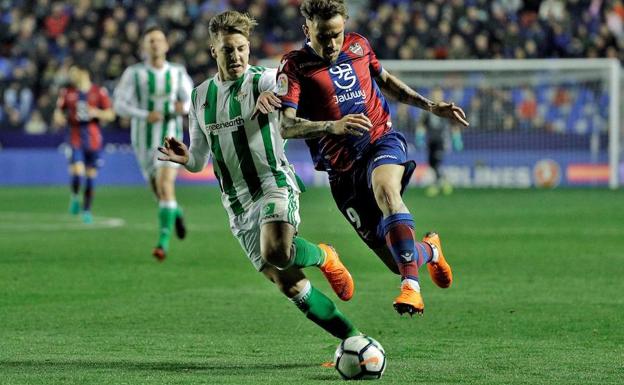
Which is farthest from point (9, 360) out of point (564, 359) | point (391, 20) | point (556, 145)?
point (391, 20)

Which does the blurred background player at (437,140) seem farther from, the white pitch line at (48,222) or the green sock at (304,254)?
the green sock at (304,254)

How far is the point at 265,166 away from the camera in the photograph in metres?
7.58

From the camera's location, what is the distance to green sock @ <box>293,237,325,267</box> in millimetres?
7309

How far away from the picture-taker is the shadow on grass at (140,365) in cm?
696

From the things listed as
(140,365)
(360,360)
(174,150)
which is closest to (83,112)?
(174,150)

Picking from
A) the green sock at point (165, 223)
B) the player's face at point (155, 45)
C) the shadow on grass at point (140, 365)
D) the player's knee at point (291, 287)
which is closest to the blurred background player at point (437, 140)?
the player's face at point (155, 45)

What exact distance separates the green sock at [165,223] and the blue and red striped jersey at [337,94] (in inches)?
216

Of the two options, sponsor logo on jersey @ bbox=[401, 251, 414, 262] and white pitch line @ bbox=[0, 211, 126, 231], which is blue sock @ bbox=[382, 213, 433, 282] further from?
white pitch line @ bbox=[0, 211, 126, 231]

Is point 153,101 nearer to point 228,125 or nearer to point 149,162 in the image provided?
point 149,162

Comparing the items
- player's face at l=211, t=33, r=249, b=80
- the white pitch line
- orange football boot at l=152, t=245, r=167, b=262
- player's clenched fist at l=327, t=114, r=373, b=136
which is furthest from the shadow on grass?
the white pitch line

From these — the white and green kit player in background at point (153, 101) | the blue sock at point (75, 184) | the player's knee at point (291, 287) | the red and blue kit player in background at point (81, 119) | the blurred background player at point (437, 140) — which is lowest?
the blurred background player at point (437, 140)

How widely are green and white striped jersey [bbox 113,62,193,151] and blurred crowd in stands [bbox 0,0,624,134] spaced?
15570mm

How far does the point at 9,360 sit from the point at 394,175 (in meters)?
2.51

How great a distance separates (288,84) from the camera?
7.80 metres
